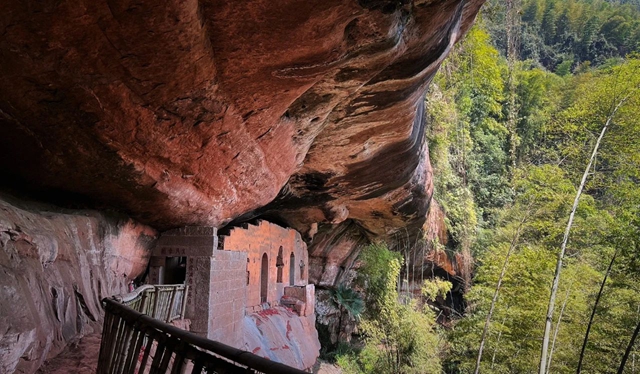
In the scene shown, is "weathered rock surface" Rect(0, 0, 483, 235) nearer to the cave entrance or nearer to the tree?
the cave entrance

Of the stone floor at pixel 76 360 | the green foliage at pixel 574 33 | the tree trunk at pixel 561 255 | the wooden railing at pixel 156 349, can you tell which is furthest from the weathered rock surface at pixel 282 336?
the green foliage at pixel 574 33

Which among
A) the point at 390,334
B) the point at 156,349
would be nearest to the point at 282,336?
the point at 390,334

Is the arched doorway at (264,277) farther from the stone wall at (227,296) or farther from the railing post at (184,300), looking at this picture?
the railing post at (184,300)

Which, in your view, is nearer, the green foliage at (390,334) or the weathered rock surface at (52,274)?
the weathered rock surface at (52,274)

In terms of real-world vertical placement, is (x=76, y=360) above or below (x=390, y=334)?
above

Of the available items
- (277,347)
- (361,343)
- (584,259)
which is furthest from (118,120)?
(361,343)

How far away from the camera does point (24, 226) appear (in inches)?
159

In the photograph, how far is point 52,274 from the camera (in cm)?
439

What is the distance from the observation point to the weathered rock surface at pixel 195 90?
3.46 meters

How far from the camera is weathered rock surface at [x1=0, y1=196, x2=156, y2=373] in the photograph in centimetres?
329

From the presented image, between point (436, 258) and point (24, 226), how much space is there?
59.0 ft

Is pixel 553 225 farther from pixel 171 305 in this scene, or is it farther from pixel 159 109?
pixel 159 109

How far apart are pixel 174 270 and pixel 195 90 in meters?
4.75

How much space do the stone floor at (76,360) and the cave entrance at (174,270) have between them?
3.32 m
